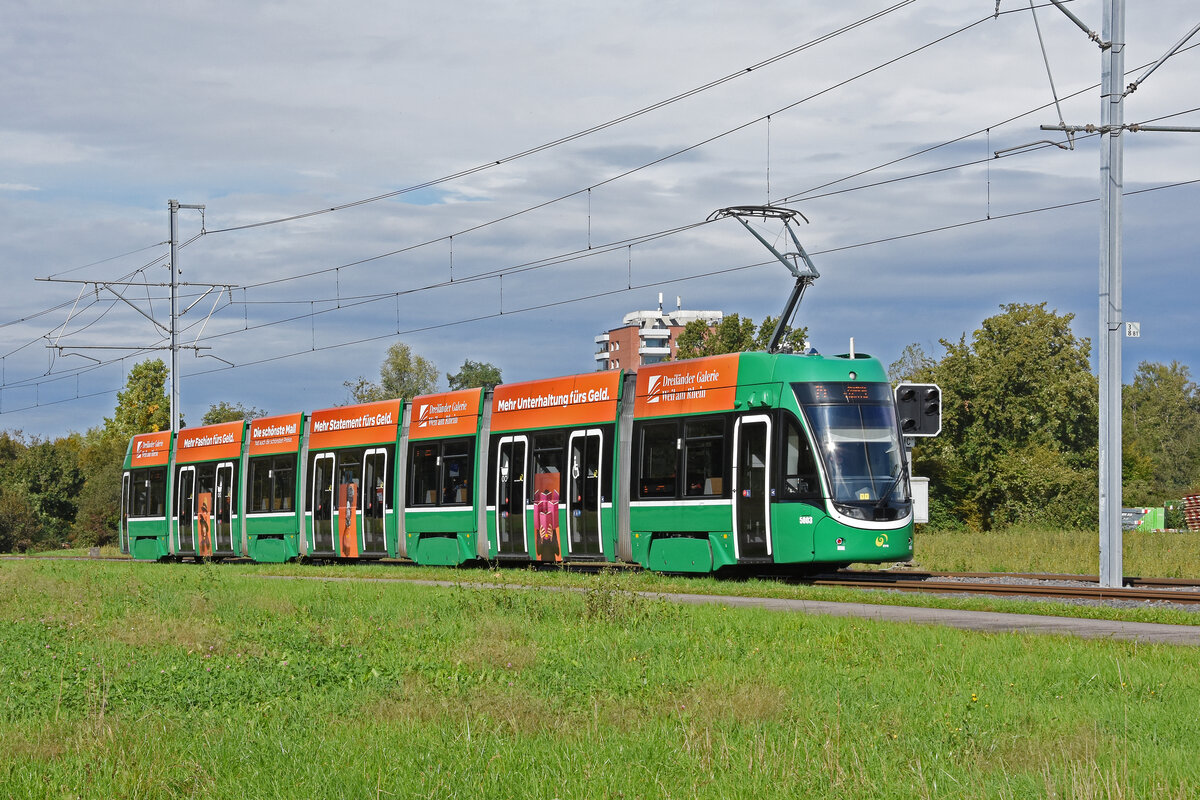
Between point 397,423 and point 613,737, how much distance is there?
2282cm

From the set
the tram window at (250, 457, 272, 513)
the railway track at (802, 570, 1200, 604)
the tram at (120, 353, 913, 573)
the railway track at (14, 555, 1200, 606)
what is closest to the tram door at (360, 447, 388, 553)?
the tram at (120, 353, 913, 573)

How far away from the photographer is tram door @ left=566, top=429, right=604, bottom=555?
2466cm

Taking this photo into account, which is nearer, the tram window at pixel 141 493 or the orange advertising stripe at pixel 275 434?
the orange advertising stripe at pixel 275 434

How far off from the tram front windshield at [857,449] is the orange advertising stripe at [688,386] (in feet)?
4.79

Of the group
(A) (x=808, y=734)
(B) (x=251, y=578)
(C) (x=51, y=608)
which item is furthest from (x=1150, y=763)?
(B) (x=251, y=578)

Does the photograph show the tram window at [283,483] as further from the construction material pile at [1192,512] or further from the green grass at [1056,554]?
the construction material pile at [1192,512]

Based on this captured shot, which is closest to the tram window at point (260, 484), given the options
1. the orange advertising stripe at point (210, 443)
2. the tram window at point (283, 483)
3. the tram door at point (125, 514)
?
the tram window at point (283, 483)

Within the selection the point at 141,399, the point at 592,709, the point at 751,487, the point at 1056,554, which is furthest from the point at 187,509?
the point at 141,399

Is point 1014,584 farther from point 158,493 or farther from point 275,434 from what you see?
point 158,493

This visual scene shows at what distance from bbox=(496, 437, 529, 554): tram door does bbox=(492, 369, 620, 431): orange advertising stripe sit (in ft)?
1.41

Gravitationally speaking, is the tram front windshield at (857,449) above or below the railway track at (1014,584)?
above

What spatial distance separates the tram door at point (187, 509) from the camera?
129 ft

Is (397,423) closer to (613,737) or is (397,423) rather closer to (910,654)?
(910,654)

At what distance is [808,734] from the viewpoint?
878 cm
